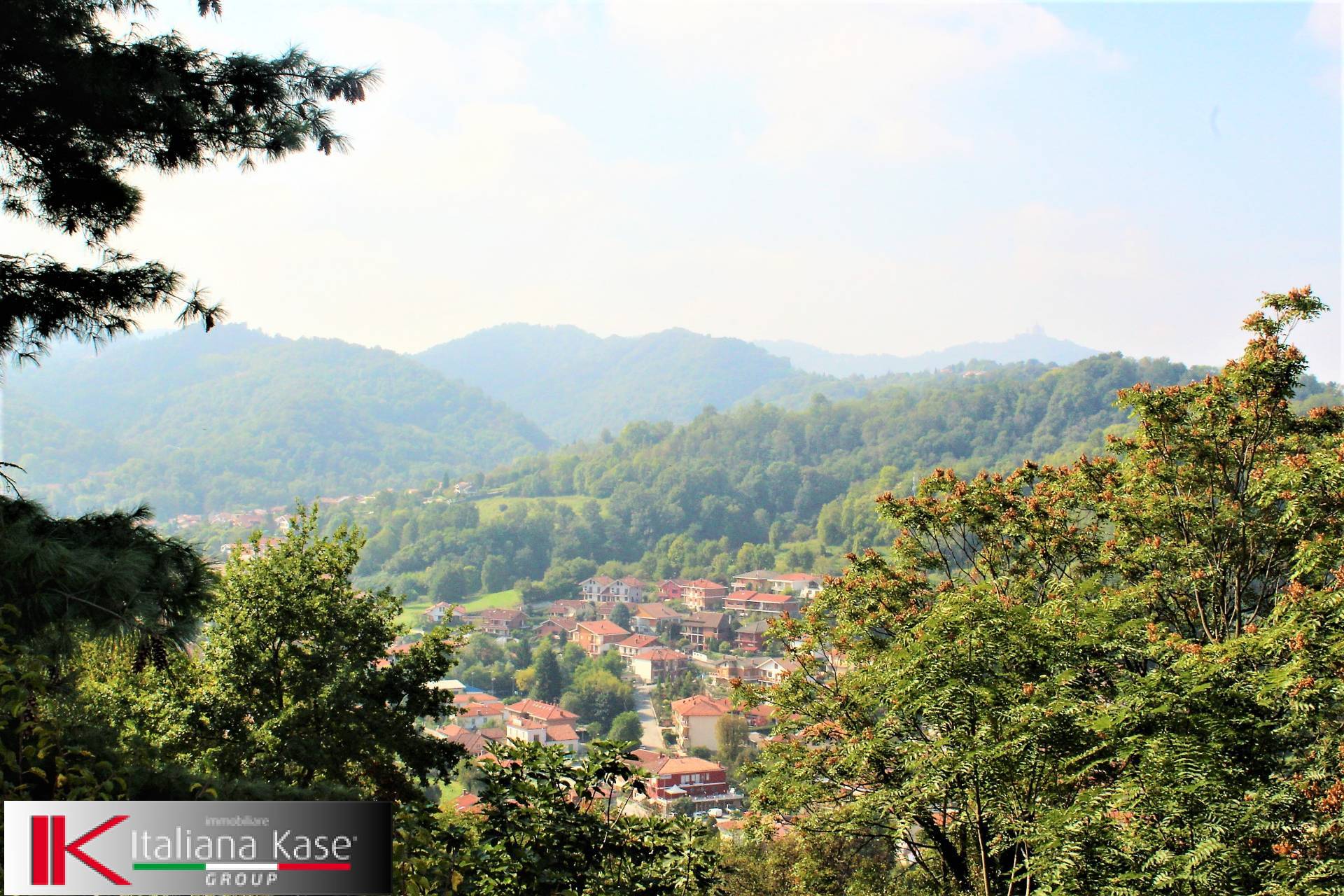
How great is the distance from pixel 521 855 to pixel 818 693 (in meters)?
5.59

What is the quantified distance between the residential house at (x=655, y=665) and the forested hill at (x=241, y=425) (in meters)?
61.0

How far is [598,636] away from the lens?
60469 mm

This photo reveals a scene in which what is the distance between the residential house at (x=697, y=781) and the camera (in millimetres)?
27969

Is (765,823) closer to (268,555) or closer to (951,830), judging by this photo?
(951,830)

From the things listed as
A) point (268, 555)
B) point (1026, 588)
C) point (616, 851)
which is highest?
point (268, 555)

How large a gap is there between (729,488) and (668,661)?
43.7 m

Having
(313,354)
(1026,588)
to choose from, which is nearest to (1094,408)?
(1026,588)

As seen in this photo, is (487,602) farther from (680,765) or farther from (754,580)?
(680,765)

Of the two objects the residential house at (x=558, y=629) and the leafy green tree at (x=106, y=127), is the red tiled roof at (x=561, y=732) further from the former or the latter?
the leafy green tree at (x=106, y=127)

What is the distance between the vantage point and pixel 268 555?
7691mm

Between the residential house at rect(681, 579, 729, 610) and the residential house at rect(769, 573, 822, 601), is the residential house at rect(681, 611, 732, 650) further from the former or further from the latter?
the residential house at rect(769, 573, 822, 601)

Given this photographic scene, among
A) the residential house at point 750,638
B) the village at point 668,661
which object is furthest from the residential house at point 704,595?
the residential house at point 750,638

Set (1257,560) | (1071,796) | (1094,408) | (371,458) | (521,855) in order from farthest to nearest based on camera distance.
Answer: (371,458) < (1094,408) < (1257,560) < (1071,796) < (521,855)

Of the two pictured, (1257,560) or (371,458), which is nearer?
(1257,560)
